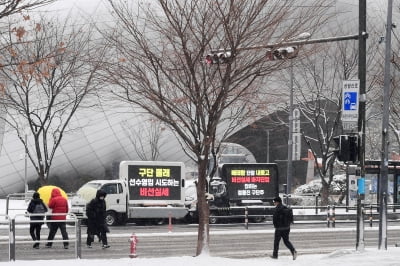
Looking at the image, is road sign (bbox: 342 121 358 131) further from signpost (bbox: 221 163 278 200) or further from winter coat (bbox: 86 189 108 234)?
signpost (bbox: 221 163 278 200)

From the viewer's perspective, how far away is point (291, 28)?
18484mm

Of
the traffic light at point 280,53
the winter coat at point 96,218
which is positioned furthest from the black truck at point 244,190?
the traffic light at point 280,53

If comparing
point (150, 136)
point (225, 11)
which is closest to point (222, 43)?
point (225, 11)

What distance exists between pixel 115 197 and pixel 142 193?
1.34 m

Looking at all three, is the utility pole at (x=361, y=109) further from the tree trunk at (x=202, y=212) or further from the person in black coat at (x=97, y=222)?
the person in black coat at (x=97, y=222)

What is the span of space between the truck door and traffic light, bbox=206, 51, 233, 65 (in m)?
16.8

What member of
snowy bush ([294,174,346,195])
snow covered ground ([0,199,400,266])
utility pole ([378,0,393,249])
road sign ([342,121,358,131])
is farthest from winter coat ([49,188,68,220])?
snowy bush ([294,174,346,195])

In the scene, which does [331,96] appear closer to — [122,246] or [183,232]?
[183,232]

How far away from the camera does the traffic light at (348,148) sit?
19.7 meters

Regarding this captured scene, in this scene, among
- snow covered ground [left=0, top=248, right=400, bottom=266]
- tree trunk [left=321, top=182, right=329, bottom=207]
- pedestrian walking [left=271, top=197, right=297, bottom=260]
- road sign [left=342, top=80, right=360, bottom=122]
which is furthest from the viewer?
tree trunk [left=321, top=182, right=329, bottom=207]

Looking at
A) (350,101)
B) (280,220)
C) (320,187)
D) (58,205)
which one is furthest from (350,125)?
(320,187)

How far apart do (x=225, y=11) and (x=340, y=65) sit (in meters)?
26.3

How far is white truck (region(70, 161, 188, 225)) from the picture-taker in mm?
33062

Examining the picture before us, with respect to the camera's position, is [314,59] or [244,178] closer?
[244,178]
